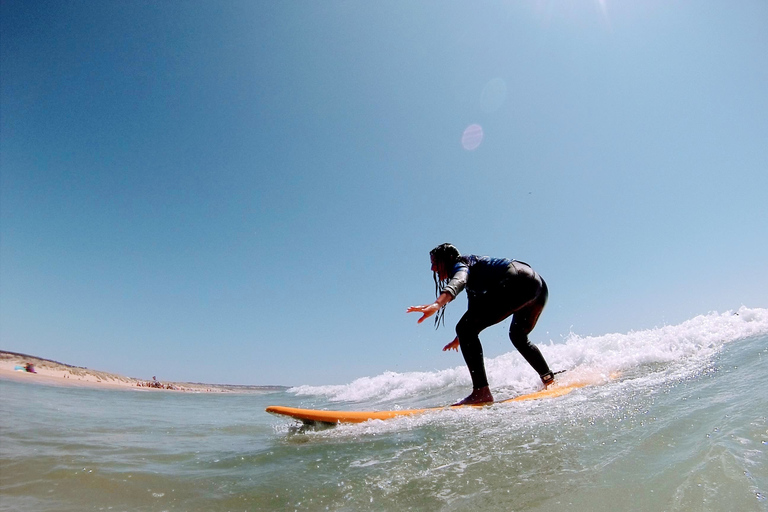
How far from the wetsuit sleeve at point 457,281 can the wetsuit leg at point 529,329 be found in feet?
4.43

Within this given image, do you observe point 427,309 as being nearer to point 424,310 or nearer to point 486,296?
point 424,310

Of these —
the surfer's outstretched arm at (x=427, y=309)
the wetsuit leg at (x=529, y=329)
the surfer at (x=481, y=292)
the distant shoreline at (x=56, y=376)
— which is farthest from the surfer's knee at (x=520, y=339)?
the distant shoreline at (x=56, y=376)

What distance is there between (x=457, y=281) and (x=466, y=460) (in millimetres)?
1789

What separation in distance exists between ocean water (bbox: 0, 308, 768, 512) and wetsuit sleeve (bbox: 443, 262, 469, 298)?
1.16 meters

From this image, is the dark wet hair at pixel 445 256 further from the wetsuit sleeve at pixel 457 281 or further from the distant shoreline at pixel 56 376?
the distant shoreline at pixel 56 376

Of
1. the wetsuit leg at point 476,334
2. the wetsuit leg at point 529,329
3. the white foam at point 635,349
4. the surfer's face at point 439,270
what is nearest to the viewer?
the wetsuit leg at point 476,334

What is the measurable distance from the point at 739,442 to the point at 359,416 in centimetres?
299

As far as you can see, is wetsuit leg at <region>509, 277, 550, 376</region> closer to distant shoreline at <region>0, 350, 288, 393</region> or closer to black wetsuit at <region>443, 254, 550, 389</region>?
black wetsuit at <region>443, 254, 550, 389</region>

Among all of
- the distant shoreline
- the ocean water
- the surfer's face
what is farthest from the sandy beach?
the surfer's face

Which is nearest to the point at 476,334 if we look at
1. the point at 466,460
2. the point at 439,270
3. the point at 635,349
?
the point at 439,270

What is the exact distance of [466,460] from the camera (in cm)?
209

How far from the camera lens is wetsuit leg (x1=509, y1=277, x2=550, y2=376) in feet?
15.3

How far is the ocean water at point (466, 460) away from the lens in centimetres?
150

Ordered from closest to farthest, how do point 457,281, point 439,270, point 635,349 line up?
1. point 457,281
2. point 439,270
3. point 635,349
